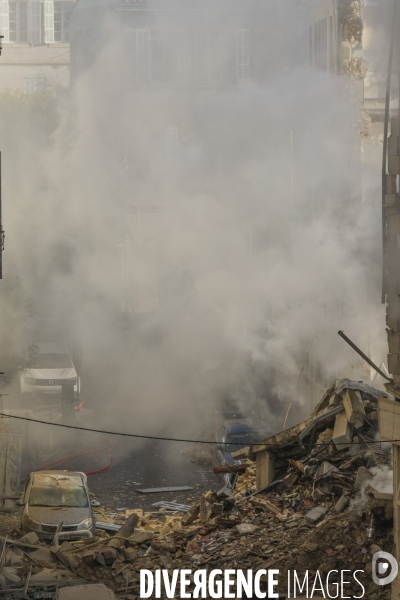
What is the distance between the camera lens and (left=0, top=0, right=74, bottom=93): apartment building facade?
3075 cm

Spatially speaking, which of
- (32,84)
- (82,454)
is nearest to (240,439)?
(82,454)

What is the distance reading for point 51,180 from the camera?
25688 millimetres

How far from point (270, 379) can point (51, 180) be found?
33.6 feet

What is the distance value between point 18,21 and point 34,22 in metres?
0.68

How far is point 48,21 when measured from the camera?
3064 cm

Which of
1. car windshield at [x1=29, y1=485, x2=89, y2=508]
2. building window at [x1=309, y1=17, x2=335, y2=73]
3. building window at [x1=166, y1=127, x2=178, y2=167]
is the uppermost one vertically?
building window at [x1=309, y1=17, x2=335, y2=73]

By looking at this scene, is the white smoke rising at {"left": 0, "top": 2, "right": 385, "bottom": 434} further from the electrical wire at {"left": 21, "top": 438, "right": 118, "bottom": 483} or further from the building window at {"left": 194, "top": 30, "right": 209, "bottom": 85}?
the electrical wire at {"left": 21, "top": 438, "right": 118, "bottom": 483}

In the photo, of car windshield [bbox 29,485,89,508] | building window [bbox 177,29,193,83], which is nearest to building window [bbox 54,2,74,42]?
building window [bbox 177,29,193,83]

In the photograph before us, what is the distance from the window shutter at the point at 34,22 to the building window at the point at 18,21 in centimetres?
22

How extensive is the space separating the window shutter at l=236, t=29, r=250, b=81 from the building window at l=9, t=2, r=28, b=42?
9622 mm

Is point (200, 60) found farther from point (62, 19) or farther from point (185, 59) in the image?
point (62, 19)

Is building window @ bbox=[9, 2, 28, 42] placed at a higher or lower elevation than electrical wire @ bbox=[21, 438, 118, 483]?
higher

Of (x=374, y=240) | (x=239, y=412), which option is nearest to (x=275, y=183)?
(x=374, y=240)

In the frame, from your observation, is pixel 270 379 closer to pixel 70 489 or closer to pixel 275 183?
pixel 275 183
